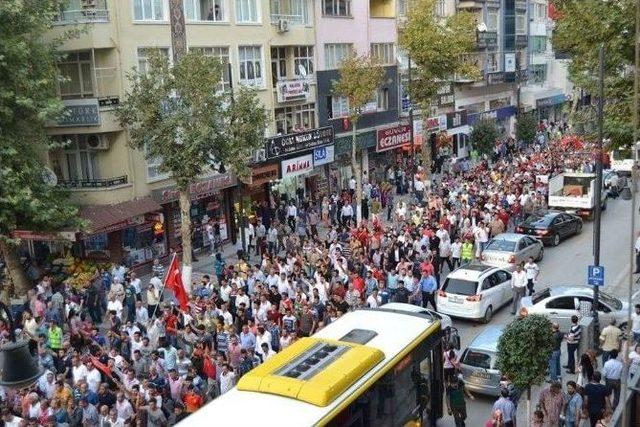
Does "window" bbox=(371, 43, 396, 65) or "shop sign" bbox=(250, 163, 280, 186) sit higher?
"window" bbox=(371, 43, 396, 65)

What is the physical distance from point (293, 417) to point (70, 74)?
70.0ft

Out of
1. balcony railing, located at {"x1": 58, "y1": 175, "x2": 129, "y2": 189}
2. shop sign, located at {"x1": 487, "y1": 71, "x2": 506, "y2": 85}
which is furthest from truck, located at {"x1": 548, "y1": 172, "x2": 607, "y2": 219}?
shop sign, located at {"x1": 487, "y1": 71, "x2": 506, "y2": 85}

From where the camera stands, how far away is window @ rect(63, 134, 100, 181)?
1090 inches

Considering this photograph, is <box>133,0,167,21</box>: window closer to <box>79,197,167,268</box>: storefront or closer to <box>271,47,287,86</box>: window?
<box>79,197,167,268</box>: storefront

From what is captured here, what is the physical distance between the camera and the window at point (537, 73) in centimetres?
6909

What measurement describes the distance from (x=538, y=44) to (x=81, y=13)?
2081 inches

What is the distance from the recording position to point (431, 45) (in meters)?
37.9

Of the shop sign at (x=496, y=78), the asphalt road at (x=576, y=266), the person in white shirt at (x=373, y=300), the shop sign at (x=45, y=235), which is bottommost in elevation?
the asphalt road at (x=576, y=266)

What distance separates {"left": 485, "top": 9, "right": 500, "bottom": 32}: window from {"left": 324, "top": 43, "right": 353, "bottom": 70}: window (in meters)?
21.6

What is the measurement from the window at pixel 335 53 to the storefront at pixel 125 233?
45.9ft

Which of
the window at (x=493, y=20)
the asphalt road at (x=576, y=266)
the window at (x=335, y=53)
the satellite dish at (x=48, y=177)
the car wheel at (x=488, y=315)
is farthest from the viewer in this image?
the window at (x=493, y=20)

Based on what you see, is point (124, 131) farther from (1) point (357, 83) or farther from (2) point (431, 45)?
(2) point (431, 45)

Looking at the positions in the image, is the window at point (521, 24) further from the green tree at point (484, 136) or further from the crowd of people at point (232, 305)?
the crowd of people at point (232, 305)

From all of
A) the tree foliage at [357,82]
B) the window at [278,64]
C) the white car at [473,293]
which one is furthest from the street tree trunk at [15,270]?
the tree foliage at [357,82]
